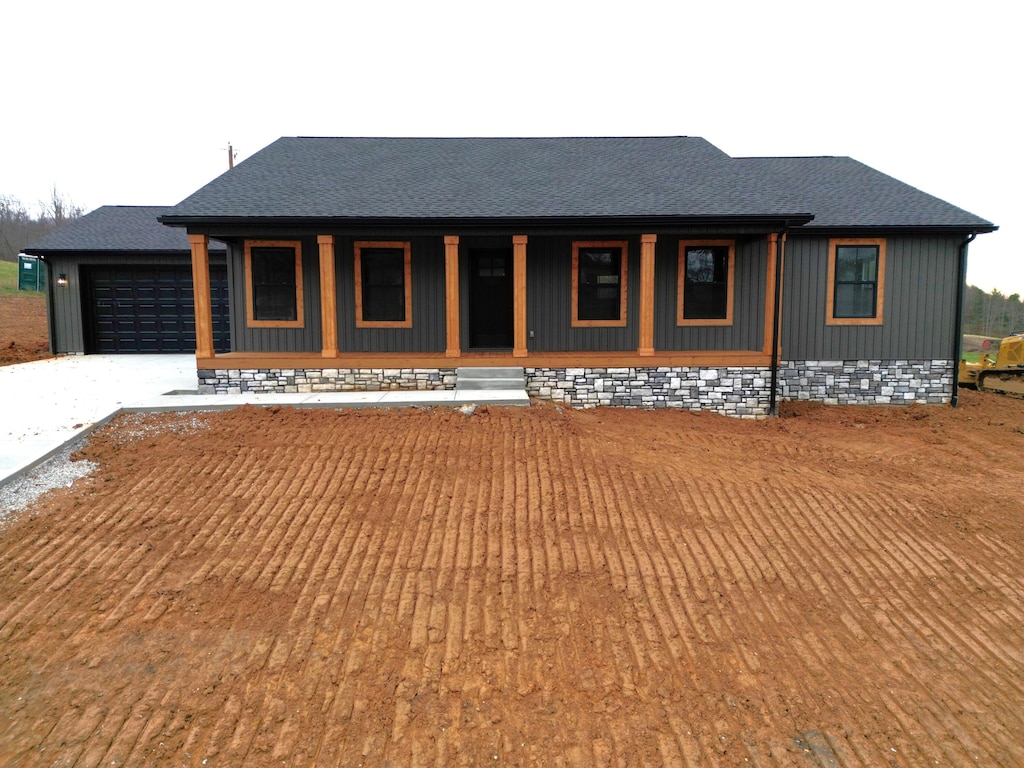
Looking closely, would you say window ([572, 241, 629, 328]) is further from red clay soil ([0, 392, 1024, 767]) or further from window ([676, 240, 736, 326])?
red clay soil ([0, 392, 1024, 767])

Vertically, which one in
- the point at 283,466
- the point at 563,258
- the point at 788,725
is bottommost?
the point at 788,725

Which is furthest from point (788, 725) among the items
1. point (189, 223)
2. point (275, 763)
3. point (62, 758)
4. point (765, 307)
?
point (189, 223)

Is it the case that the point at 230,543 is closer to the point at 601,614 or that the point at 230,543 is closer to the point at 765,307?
the point at 601,614

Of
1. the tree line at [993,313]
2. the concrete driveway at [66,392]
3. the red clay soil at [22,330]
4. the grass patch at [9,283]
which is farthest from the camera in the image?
the tree line at [993,313]

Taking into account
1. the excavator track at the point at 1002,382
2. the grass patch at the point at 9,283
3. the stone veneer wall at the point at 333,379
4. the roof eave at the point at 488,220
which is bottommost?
the excavator track at the point at 1002,382

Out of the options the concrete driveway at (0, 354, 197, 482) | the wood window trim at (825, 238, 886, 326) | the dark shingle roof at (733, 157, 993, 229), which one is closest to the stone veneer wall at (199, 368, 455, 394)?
the concrete driveway at (0, 354, 197, 482)

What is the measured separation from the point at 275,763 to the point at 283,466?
4.14 m

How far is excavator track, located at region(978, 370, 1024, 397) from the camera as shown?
14.3 metres

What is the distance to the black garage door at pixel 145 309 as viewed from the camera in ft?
54.5

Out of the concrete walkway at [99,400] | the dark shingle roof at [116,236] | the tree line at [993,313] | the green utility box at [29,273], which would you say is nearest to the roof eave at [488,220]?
the concrete walkway at [99,400]

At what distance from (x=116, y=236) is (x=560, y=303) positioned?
12926mm

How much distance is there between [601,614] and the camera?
4688 millimetres

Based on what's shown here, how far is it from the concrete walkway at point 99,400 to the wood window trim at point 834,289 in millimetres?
6656

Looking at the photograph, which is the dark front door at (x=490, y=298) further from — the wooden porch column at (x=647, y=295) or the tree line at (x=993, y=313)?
the tree line at (x=993, y=313)
